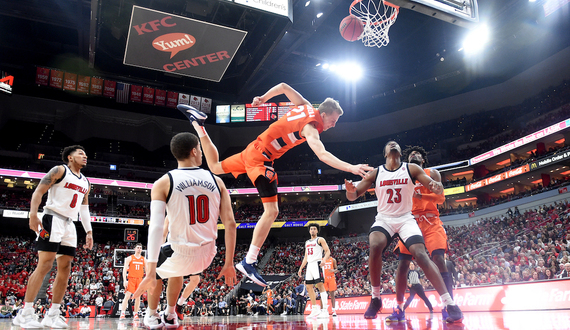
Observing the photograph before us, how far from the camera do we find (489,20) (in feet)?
75.5

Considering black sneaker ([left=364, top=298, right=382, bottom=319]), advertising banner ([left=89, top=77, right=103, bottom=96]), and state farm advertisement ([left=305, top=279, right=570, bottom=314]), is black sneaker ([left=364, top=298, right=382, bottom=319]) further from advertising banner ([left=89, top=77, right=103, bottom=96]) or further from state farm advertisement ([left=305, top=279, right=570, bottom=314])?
advertising banner ([left=89, top=77, right=103, bottom=96])

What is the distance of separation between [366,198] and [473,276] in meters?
19.9

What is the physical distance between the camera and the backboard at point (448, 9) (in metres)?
7.01

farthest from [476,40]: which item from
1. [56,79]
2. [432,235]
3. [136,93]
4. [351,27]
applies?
[56,79]

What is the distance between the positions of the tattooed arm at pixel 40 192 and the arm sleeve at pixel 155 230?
7.36 ft

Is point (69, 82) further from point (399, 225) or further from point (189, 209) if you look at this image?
point (399, 225)

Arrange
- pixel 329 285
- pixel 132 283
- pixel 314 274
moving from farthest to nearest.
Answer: pixel 329 285
pixel 132 283
pixel 314 274

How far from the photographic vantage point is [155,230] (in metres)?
3.12

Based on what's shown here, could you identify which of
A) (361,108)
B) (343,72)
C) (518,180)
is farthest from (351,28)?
(361,108)

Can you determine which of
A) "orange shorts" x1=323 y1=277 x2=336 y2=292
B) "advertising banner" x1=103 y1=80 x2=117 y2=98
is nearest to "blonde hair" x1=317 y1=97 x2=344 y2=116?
"orange shorts" x1=323 y1=277 x2=336 y2=292

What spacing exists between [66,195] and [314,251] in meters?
5.76

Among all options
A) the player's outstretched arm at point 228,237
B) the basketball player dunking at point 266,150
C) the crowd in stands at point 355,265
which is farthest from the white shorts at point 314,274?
the player's outstretched arm at point 228,237

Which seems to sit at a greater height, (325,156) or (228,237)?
(325,156)

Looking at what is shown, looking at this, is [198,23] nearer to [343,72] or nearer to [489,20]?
[343,72]
